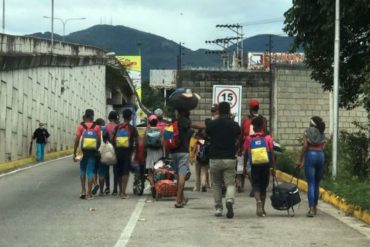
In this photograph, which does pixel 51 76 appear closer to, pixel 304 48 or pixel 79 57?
pixel 79 57

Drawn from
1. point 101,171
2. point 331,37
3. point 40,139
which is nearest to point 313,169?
point 101,171

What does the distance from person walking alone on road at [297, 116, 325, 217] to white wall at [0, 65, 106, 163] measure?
18.7 meters

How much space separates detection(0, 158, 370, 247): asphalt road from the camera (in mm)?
9570

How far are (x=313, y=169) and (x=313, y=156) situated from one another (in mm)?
236

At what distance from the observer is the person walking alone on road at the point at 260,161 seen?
11969 mm

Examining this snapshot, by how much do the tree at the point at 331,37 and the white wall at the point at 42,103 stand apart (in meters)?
13.7

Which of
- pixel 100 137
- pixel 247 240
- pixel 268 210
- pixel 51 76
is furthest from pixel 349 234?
pixel 51 76

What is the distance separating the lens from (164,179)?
1441cm

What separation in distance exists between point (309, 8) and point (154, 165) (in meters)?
7.92

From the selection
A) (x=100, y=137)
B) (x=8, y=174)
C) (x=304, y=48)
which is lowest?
(x=8, y=174)

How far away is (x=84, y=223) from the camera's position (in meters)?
11.2

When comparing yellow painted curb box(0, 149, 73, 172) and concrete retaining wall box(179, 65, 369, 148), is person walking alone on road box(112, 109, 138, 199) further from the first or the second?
concrete retaining wall box(179, 65, 369, 148)

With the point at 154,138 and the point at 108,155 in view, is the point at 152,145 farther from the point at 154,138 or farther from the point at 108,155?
the point at 108,155

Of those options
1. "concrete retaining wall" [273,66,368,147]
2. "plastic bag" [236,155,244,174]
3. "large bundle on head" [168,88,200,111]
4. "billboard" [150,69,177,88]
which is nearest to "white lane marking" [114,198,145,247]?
→ "large bundle on head" [168,88,200,111]
